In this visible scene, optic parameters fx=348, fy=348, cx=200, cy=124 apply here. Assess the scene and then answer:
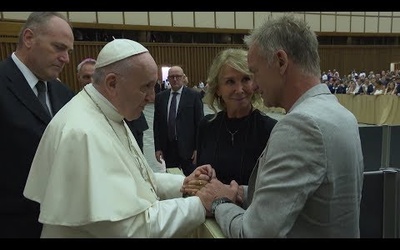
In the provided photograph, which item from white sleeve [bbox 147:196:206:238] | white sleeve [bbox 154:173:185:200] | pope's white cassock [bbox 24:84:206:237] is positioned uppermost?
pope's white cassock [bbox 24:84:206:237]

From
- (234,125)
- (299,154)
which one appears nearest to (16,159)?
(234,125)

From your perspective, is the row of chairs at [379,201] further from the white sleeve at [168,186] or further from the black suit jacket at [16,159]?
the black suit jacket at [16,159]

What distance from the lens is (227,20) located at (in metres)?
20.9

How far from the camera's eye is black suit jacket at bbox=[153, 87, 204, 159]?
4.85 meters

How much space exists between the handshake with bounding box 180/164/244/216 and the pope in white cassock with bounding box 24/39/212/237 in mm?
54

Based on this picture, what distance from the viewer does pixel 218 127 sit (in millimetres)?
2510

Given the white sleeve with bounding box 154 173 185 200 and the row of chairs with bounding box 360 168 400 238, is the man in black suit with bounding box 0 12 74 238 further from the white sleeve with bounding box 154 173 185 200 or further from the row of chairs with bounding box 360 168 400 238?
the row of chairs with bounding box 360 168 400 238

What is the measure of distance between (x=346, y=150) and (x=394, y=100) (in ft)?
37.3

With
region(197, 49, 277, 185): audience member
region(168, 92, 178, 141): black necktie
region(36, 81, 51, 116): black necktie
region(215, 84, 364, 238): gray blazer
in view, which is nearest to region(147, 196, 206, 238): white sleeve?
region(215, 84, 364, 238): gray blazer

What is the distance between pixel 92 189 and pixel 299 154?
→ 2.67ft

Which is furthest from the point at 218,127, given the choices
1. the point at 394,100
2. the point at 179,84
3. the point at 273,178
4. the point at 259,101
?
the point at 394,100

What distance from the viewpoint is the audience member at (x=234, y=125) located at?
231 centimetres

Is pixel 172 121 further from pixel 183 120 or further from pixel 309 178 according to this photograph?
pixel 309 178

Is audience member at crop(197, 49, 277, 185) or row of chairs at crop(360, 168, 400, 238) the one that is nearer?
audience member at crop(197, 49, 277, 185)
